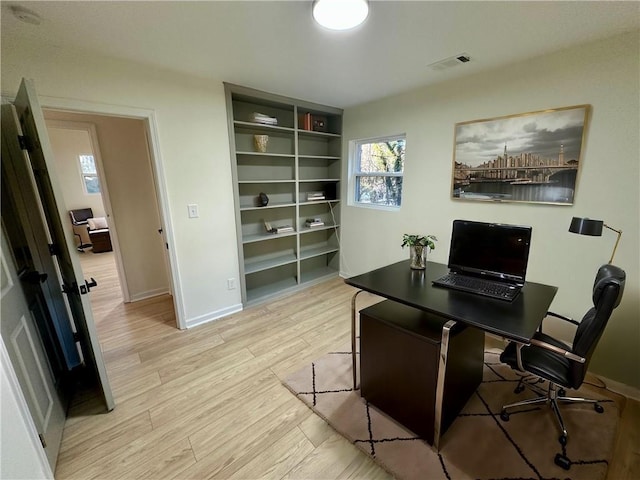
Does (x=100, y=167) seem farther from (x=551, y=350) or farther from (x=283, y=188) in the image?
(x=551, y=350)

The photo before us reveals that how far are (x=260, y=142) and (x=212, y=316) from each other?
6.65 ft

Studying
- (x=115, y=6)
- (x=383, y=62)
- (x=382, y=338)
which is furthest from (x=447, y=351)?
(x=115, y=6)

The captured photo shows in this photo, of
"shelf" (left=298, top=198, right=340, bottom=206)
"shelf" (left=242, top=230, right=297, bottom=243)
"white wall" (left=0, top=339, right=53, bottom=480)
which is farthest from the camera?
"shelf" (left=298, top=198, right=340, bottom=206)

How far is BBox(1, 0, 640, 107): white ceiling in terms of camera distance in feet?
4.85

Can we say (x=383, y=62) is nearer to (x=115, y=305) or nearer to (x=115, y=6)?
(x=115, y=6)

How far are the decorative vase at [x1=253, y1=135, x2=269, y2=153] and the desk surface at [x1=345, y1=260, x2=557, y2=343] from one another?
6.74 ft

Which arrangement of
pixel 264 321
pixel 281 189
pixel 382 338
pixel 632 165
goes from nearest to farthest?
pixel 382 338, pixel 632 165, pixel 264 321, pixel 281 189

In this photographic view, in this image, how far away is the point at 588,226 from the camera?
5.28 feet

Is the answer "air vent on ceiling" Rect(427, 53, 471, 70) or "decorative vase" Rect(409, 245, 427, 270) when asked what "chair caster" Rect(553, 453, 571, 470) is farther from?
"air vent on ceiling" Rect(427, 53, 471, 70)

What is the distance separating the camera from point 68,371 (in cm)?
206

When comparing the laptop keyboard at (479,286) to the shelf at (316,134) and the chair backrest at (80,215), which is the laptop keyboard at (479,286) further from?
the chair backrest at (80,215)

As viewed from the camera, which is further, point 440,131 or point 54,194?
point 440,131

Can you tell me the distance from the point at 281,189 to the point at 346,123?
1262 millimetres

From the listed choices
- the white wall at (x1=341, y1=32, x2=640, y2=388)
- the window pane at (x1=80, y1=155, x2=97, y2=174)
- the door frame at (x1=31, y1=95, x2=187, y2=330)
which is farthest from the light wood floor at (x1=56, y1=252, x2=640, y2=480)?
the window pane at (x1=80, y1=155, x2=97, y2=174)
